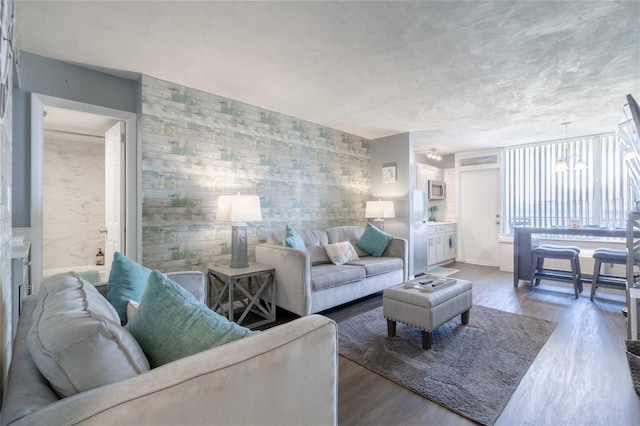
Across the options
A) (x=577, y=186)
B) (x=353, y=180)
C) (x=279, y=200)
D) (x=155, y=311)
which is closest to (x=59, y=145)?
(x=279, y=200)

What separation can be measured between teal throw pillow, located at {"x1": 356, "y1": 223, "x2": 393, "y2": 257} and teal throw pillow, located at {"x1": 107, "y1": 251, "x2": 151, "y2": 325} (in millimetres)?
3124

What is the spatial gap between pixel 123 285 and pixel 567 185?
21.9 ft

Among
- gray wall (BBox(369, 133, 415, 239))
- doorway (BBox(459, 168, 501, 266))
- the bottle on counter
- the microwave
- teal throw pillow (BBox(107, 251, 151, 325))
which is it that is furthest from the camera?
the microwave

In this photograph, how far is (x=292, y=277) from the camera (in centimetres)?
302

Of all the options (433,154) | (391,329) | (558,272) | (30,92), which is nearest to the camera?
(30,92)

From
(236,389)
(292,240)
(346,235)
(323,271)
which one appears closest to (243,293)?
(292,240)

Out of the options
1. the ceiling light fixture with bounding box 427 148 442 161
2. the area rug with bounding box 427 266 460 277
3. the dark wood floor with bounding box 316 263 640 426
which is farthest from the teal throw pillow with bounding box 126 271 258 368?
the ceiling light fixture with bounding box 427 148 442 161

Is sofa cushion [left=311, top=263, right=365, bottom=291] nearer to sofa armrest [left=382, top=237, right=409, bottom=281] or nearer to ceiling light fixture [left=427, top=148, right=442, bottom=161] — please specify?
sofa armrest [left=382, top=237, right=409, bottom=281]

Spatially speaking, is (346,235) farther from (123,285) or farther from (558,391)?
(123,285)

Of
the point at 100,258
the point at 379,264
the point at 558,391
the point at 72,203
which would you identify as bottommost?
the point at 558,391

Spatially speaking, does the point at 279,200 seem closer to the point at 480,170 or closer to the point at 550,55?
the point at 550,55

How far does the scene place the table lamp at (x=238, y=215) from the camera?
297 centimetres

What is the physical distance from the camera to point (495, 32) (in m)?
2.16

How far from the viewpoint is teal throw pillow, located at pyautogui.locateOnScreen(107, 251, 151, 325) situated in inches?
56.2
